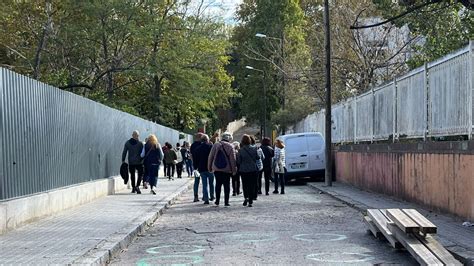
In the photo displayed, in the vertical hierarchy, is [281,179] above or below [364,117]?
below

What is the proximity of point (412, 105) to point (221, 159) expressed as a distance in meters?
4.61

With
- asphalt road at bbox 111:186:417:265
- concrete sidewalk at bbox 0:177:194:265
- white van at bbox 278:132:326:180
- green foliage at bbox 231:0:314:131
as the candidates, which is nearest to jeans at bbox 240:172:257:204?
asphalt road at bbox 111:186:417:265

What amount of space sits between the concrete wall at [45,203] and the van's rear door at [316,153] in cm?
937

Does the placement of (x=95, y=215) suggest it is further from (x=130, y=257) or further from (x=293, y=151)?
(x=293, y=151)

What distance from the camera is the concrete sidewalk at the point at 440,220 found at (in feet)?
27.1

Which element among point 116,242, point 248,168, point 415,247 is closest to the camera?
point 415,247

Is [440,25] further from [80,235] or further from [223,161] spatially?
[80,235]

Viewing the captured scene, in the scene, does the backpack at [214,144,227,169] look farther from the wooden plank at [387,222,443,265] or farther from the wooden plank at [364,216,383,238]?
the wooden plank at [387,222,443,265]

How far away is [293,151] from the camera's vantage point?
25.3 m

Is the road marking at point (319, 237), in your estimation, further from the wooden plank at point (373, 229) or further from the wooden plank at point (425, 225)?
the wooden plank at point (425, 225)

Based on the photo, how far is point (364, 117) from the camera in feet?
69.1

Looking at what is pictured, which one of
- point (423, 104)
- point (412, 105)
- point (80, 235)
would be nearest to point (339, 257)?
point (80, 235)

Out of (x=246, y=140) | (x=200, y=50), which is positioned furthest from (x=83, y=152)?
(x=200, y=50)

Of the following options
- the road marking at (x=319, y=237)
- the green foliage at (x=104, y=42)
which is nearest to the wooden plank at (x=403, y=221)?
Result: the road marking at (x=319, y=237)
